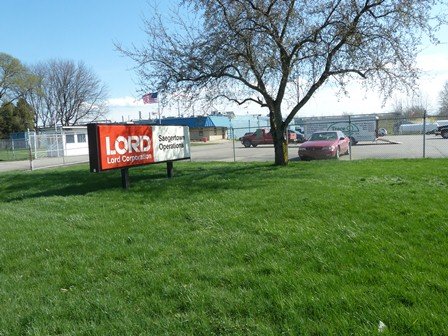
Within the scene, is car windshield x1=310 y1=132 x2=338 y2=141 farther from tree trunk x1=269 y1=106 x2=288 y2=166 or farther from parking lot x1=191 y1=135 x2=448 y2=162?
tree trunk x1=269 y1=106 x2=288 y2=166

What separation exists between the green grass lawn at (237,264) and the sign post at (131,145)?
1.79 meters

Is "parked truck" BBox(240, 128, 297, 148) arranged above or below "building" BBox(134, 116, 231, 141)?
below

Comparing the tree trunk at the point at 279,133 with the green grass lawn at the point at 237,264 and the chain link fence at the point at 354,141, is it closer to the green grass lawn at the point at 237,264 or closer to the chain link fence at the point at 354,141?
the chain link fence at the point at 354,141

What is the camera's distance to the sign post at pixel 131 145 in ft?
31.2

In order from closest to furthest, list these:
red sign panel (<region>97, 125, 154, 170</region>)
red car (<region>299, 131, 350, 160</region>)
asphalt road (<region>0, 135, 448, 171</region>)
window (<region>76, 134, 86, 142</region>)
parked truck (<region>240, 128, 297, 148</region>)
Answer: red sign panel (<region>97, 125, 154, 170</region>) → red car (<region>299, 131, 350, 160</region>) → asphalt road (<region>0, 135, 448, 171</region>) → parked truck (<region>240, 128, 297, 148</region>) → window (<region>76, 134, 86, 142</region>)

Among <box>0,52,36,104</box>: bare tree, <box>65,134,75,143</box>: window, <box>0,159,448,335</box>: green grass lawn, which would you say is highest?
<box>0,52,36,104</box>: bare tree

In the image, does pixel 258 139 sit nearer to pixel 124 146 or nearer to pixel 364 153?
pixel 364 153

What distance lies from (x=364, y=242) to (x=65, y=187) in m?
10.0

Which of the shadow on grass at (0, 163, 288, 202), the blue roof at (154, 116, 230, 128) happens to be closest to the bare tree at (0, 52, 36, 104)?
the blue roof at (154, 116, 230, 128)

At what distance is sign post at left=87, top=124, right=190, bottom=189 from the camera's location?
375 inches

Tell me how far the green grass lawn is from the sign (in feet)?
5.94

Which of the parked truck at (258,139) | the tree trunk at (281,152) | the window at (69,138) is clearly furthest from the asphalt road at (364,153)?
the window at (69,138)

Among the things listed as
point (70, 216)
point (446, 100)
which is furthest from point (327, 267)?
point (446, 100)

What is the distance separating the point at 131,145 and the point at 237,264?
7.13m
